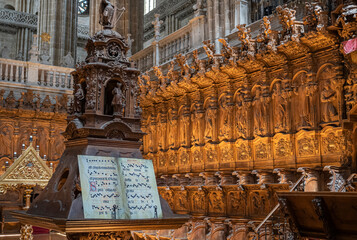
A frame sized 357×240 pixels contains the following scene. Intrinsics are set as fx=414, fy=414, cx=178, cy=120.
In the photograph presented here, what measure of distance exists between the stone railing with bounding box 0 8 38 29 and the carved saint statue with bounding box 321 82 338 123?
26.8 m

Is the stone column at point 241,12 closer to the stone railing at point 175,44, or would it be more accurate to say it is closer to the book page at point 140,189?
the stone railing at point 175,44

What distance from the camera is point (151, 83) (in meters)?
13.2

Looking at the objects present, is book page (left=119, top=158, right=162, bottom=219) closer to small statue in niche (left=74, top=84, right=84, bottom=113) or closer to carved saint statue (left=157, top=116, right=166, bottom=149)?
small statue in niche (left=74, top=84, right=84, bottom=113)

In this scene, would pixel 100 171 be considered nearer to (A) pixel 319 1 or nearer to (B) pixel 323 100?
(B) pixel 323 100

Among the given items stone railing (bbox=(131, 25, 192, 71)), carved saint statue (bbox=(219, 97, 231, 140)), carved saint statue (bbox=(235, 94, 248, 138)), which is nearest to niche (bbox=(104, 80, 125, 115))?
carved saint statue (bbox=(235, 94, 248, 138))

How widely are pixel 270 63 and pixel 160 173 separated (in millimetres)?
5425

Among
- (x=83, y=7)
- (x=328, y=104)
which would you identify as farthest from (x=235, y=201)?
(x=83, y=7)

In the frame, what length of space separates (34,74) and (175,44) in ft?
19.1

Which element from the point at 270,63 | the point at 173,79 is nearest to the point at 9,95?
the point at 173,79

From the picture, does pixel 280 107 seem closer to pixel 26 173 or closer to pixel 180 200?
pixel 180 200

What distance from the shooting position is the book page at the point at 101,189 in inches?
164

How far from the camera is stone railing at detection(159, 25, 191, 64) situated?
44.5 ft

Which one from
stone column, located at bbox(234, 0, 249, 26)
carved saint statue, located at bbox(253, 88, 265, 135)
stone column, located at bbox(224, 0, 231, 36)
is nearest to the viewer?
carved saint statue, located at bbox(253, 88, 265, 135)

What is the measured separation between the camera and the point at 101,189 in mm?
4312
